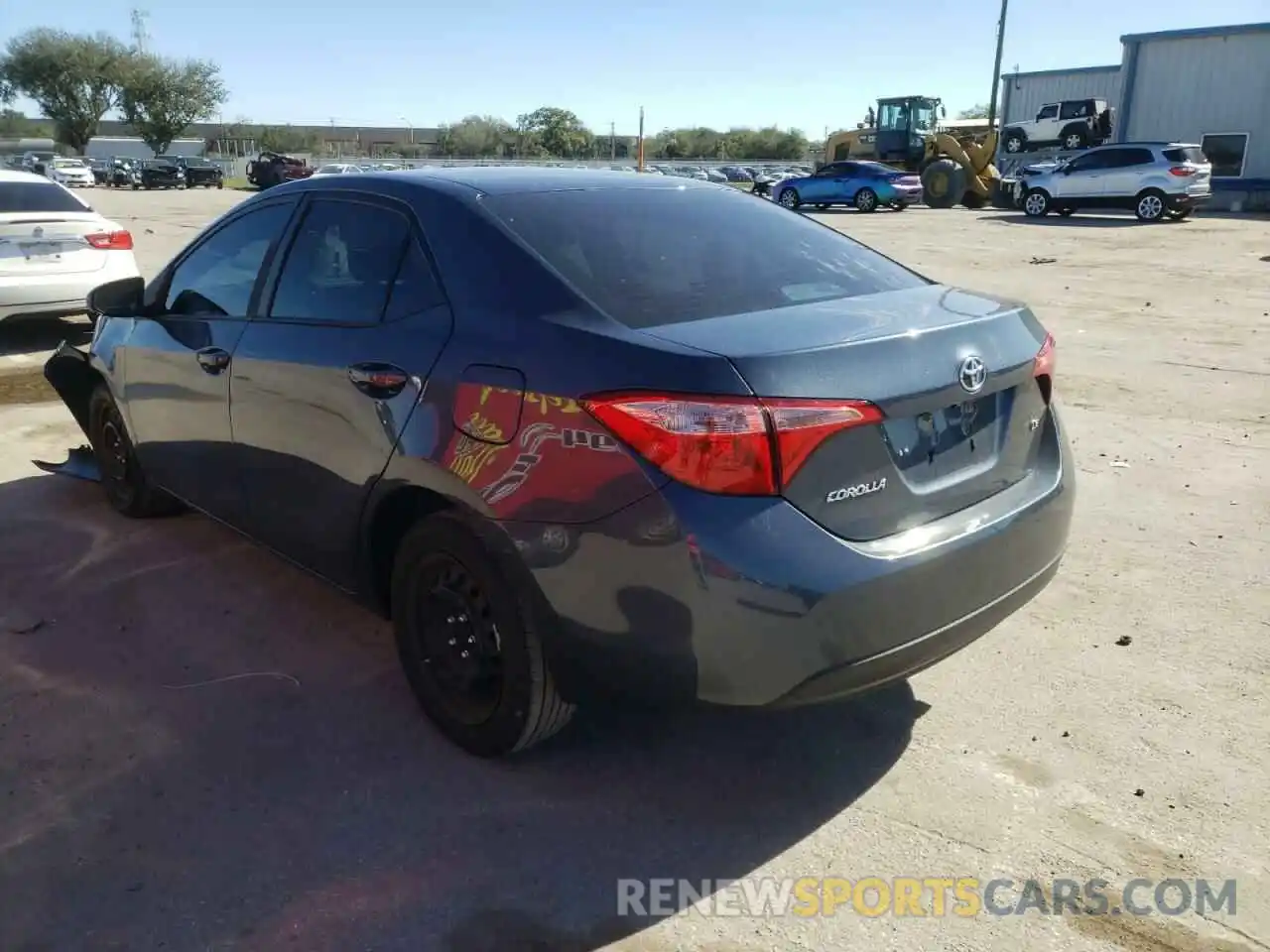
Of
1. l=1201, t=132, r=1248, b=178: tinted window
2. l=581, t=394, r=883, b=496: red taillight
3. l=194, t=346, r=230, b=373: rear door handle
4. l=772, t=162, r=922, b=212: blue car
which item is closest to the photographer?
l=581, t=394, r=883, b=496: red taillight

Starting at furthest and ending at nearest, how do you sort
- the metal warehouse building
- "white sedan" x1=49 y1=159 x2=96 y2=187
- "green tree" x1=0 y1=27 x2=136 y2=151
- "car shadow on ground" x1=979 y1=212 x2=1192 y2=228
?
"green tree" x1=0 y1=27 x2=136 y2=151, "white sedan" x1=49 y1=159 x2=96 y2=187, the metal warehouse building, "car shadow on ground" x1=979 y1=212 x2=1192 y2=228

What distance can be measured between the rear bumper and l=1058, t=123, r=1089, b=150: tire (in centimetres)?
3784

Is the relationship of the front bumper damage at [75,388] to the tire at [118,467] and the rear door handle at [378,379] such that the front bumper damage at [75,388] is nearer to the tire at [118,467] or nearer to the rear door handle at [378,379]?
the tire at [118,467]

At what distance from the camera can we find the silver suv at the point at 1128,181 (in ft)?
79.8

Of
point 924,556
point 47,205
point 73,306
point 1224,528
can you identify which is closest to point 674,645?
point 924,556

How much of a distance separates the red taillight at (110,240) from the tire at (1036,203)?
77.5 ft

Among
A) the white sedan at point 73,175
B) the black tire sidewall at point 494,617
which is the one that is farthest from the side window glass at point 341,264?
the white sedan at point 73,175

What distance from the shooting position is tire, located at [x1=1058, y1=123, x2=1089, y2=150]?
35531 mm

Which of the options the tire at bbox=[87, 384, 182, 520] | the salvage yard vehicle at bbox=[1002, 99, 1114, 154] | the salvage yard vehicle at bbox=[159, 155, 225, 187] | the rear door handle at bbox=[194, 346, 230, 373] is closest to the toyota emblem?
the rear door handle at bbox=[194, 346, 230, 373]

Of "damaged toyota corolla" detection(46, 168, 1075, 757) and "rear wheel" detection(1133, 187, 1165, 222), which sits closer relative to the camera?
"damaged toyota corolla" detection(46, 168, 1075, 757)

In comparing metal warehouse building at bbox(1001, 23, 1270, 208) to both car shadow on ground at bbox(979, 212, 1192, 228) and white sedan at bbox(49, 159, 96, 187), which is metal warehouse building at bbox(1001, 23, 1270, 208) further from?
white sedan at bbox(49, 159, 96, 187)

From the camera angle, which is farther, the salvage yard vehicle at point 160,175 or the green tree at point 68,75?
the green tree at point 68,75

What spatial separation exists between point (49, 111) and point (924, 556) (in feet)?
315

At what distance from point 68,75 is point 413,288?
3705 inches
